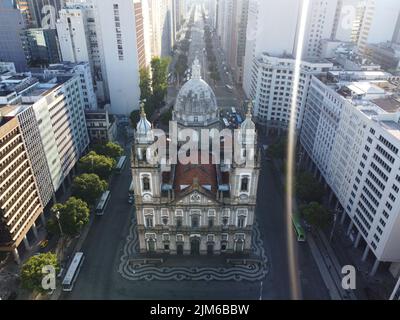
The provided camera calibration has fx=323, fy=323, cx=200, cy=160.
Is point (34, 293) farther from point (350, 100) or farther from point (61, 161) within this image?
point (350, 100)

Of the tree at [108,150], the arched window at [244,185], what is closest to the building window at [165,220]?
the arched window at [244,185]

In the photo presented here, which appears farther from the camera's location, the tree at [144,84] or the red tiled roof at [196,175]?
the tree at [144,84]

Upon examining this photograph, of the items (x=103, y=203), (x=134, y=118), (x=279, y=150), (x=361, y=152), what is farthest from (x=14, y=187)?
(x=361, y=152)

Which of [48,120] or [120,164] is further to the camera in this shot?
[120,164]

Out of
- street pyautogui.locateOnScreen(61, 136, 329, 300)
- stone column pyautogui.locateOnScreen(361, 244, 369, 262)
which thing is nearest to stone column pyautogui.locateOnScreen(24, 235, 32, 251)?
street pyautogui.locateOnScreen(61, 136, 329, 300)

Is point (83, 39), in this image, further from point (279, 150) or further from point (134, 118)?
point (279, 150)

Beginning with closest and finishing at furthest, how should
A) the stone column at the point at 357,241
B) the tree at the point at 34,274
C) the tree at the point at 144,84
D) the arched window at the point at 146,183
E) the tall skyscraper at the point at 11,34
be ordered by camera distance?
the tree at the point at 34,274
the arched window at the point at 146,183
the stone column at the point at 357,241
the tree at the point at 144,84
the tall skyscraper at the point at 11,34

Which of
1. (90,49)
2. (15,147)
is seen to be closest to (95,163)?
(15,147)

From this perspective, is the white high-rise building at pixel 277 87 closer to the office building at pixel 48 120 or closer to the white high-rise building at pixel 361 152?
the white high-rise building at pixel 361 152
